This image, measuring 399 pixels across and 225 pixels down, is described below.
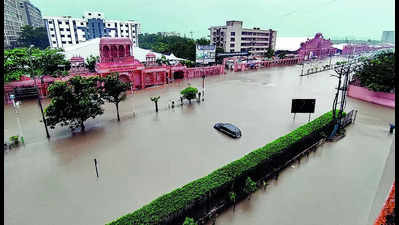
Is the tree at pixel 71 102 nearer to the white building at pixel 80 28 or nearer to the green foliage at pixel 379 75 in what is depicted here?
the green foliage at pixel 379 75

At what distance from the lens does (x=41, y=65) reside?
2958cm

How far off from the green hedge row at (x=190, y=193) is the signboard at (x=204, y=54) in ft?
107

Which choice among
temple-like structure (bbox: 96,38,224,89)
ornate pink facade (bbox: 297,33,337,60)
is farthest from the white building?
ornate pink facade (bbox: 297,33,337,60)

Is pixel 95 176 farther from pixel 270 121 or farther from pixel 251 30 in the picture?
pixel 251 30

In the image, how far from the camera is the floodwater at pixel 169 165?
980cm

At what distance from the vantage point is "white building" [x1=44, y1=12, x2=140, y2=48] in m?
67.3

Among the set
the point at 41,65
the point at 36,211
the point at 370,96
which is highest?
the point at 41,65

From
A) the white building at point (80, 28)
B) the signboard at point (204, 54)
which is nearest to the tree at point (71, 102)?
the signboard at point (204, 54)

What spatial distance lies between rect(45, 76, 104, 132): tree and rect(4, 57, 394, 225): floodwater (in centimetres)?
161

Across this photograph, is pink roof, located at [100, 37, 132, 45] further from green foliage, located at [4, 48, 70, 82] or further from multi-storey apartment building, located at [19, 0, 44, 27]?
multi-storey apartment building, located at [19, 0, 44, 27]

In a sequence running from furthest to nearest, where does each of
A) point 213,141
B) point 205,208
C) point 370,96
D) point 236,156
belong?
1. point 370,96
2. point 213,141
3. point 236,156
4. point 205,208

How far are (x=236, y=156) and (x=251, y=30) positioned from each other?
209ft

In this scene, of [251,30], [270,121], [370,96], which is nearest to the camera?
[270,121]

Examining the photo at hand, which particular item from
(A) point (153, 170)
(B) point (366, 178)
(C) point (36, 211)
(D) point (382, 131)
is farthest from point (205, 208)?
(D) point (382, 131)
